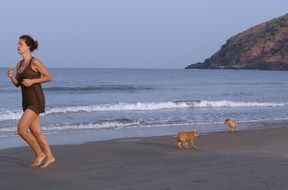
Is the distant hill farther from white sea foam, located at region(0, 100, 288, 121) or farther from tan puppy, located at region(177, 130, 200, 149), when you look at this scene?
tan puppy, located at region(177, 130, 200, 149)

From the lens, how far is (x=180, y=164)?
754 cm

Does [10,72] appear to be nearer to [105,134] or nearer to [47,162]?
[47,162]

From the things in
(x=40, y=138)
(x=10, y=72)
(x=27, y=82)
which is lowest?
(x=40, y=138)

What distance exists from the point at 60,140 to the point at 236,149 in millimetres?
4155

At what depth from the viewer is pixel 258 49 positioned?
121500 millimetres

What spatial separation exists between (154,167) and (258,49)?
385 feet

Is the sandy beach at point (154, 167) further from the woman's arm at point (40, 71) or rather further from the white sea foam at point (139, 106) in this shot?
the white sea foam at point (139, 106)

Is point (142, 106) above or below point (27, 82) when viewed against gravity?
below

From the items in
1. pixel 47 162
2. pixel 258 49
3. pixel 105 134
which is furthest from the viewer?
pixel 258 49

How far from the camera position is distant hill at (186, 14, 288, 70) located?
387 ft

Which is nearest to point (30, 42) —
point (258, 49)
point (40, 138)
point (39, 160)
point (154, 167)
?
point (40, 138)

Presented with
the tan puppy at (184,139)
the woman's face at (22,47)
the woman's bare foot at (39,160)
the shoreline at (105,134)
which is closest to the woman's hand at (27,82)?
the woman's face at (22,47)

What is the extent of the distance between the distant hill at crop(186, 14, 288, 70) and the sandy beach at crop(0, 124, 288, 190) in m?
108

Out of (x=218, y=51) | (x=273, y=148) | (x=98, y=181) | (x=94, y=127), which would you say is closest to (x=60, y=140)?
(x=94, y=127)
